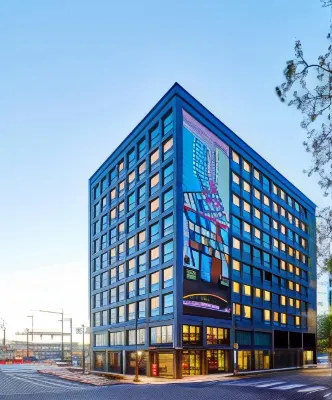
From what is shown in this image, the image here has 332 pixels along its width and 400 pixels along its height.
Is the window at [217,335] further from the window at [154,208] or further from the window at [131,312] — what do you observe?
the window at [154,208]

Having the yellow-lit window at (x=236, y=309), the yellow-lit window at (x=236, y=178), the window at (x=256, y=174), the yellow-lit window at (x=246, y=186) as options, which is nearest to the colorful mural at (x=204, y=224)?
the yellow-lit window at (x=236, y=309)

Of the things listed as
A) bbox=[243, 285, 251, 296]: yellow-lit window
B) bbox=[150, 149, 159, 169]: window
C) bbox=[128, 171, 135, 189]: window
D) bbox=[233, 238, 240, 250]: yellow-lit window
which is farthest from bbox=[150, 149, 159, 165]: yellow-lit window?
bbox=[243, 285, 251, 296]: yellow-lit window

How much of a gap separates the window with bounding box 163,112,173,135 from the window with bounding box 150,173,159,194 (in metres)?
6.10

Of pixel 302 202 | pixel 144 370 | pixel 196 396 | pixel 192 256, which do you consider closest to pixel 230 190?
pixel 192 256

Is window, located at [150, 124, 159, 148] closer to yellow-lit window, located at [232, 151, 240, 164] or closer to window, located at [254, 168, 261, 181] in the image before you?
yellow-lit window, located at [232, 151, 240, 164]

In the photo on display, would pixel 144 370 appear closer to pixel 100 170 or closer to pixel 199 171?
pixel 199 171

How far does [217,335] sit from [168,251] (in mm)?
13304

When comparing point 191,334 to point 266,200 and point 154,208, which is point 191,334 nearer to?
point 154,208

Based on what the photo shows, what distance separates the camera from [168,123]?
6556 cm

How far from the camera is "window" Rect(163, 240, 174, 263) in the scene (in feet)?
201

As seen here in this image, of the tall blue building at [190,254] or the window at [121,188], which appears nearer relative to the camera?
the tall blue building at [190,254]

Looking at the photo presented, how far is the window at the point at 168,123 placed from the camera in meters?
64.7

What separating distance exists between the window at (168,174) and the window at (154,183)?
2.36m

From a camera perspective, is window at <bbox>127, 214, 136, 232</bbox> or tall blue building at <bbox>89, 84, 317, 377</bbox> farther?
window at <bbox>127, 214, 136, 232</bbox>
